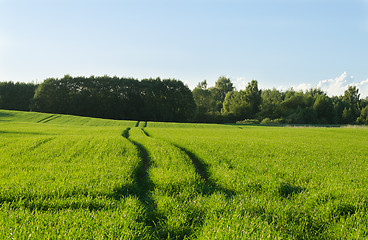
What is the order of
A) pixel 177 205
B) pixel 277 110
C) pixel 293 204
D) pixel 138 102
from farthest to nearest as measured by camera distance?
1. pixel 277 110
2. pixel 138 102
3. pixel 293 204
4. pixel 177 205

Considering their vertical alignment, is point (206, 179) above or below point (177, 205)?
below

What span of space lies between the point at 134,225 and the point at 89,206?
6.47ft

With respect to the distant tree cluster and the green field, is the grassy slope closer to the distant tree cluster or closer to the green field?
the green field

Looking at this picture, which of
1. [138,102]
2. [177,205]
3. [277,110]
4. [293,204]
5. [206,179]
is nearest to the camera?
[177,205]

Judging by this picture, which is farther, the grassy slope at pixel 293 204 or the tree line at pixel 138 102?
the tree line at pixel 138 102

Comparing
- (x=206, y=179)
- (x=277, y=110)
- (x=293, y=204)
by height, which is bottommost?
(x=206, y=179)

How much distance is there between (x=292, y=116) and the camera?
3701 inches

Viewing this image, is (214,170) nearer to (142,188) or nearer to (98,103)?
(142,188)

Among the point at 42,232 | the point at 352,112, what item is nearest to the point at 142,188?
the point at 42,232

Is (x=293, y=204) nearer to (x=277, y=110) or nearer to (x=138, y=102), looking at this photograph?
(x=138, y=102)

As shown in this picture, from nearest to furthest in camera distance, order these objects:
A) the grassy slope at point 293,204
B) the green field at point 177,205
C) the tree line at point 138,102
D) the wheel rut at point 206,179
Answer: the green field at point 177,205
the grassy slope at point 293,204
the wheel rut at point 206,179
the tree line at point 138,102

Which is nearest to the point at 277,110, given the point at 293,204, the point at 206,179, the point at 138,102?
the point at 138,102

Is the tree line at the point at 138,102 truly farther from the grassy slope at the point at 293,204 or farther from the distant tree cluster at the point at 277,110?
the grassy slope at the point at 293,204

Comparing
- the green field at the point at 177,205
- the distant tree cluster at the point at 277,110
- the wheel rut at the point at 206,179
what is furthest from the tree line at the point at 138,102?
the green field at the point at 177,205
